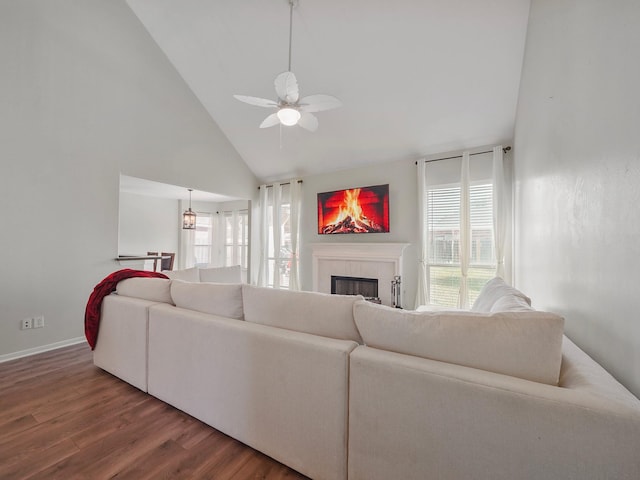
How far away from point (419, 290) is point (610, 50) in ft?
11.9

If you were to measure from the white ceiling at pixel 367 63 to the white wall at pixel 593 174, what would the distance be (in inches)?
40.7

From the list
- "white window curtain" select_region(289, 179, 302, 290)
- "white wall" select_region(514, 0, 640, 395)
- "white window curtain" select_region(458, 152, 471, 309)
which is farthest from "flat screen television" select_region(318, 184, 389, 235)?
"white wall" select_region(514, 0, 640, 395)

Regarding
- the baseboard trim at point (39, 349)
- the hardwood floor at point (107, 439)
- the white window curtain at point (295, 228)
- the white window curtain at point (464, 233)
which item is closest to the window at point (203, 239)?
the white window curtain at point (295, 228)

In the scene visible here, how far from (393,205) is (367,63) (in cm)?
213

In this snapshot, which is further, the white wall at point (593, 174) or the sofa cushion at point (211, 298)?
the sofa cushion at point (211, 298)

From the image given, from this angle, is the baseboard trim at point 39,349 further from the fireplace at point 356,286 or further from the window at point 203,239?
the window at point 203,239

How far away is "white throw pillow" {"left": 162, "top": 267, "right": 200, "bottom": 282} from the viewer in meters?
3.42

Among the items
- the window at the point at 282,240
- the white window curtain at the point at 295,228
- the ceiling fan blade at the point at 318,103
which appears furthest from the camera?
the window at the point at 282,240

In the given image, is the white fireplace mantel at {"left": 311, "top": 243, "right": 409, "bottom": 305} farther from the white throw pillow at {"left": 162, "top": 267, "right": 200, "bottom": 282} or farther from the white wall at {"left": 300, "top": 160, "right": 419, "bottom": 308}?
the white throw pillow at {"left": 162, "top": 267, "right": 200, "bottom": 282}

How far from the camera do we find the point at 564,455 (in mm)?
817

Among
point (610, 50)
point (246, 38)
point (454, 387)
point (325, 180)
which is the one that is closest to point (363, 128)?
point (325, 180)

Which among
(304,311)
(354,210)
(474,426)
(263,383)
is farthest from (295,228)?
(474,426)

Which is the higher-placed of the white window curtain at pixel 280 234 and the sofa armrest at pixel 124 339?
the white window curtain at pixel 280 234

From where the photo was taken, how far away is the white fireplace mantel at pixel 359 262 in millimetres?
4508
